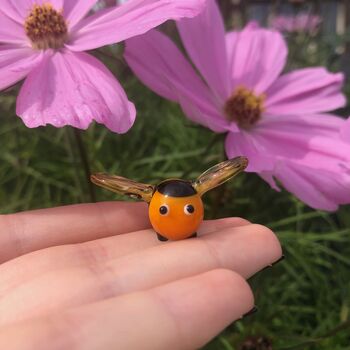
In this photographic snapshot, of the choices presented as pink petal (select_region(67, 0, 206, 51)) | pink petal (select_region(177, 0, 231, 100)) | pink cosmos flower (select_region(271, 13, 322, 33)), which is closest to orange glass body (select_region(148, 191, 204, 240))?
pink petal (select_region(67, 0, 206, 51))

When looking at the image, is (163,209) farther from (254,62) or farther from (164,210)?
(254,62)

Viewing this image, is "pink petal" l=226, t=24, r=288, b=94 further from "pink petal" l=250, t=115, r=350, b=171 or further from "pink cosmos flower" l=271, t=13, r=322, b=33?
"pink cosmos flower" l=271, t=13, r=322, b=33

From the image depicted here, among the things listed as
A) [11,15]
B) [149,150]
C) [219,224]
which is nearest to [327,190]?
[219,224]

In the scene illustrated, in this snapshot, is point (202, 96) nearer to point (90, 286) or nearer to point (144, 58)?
point (144, 58)

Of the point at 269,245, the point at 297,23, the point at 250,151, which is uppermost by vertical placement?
the point at 297,23

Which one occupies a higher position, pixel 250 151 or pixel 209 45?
pixel 209 45

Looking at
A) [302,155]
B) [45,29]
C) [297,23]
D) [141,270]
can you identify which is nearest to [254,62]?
[302,155]
